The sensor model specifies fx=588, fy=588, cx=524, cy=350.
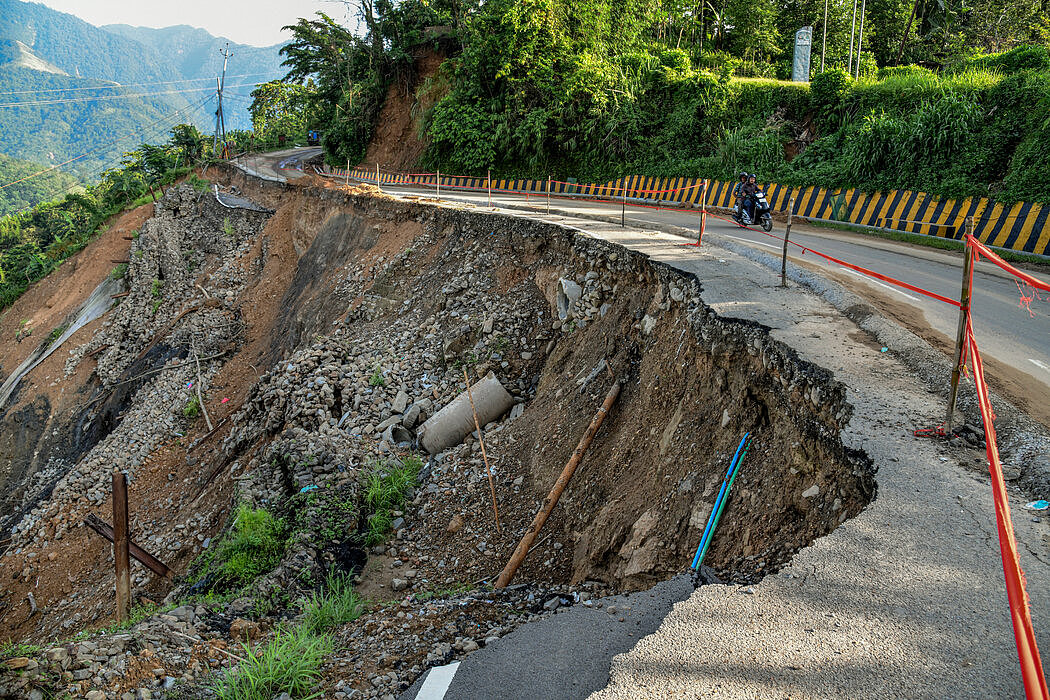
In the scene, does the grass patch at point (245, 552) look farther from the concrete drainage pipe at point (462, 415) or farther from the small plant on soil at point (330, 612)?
the concrete drainage pipe at point (462, 415)

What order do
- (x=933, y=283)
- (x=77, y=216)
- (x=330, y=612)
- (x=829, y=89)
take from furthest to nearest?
(x=77, y=216)
(x=829, y=89)
(x=933, y=283)
(x=330, y=612)

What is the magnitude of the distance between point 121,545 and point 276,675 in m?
4.67

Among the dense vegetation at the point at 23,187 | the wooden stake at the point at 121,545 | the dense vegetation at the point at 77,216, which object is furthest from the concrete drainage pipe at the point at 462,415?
the dense vegetation at the point at 23,187

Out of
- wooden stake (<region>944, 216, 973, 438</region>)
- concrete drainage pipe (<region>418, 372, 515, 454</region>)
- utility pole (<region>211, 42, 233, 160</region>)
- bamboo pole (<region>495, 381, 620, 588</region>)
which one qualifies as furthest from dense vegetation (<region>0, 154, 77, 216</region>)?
wooden stake (<region>944, 216, 973, 438</region>)

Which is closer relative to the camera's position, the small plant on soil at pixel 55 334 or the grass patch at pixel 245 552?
the grass patch at pixel 245 552

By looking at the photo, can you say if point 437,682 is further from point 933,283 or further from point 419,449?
point 933,283

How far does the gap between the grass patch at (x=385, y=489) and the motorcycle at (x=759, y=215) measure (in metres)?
9.81

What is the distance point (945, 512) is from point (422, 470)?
6.32 meters

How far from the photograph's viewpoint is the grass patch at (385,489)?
718 cm

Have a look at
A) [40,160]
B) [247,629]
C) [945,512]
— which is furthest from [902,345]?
[40,160]

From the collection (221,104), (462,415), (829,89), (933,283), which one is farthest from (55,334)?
(829,89)

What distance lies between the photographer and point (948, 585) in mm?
2861

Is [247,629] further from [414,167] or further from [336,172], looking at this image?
[336,172]

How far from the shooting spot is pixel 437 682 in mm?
3344
